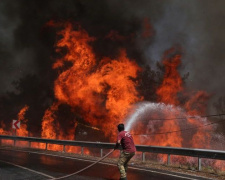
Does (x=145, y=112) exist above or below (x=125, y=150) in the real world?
above

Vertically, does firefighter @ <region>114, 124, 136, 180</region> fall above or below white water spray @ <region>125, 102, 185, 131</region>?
below

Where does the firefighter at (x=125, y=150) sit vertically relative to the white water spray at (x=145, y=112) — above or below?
below

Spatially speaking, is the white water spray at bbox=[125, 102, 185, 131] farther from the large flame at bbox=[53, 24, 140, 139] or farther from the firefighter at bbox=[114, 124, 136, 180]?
the firefighter at bbox=[114, 124, 136, 180]

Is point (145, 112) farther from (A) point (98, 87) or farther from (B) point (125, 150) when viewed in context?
(B) point (125, 150)

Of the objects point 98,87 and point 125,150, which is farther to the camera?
point 98,87

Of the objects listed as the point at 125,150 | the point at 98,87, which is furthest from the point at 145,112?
the point at 125,150

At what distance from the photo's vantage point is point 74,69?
870 inches

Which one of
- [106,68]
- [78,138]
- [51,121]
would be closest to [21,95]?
[51,121]

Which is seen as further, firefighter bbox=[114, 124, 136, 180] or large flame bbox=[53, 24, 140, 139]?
large flame bbox=[53, 24, 140, 139]

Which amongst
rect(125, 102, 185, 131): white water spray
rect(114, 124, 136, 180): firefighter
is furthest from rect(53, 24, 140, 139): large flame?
rect(114, 124, 136, 180): firefighter

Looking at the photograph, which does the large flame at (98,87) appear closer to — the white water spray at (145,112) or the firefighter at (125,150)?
the white water spray at (145,112)

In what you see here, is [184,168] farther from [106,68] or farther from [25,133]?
[25,133]

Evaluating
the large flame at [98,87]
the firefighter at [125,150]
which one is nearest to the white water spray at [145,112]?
the large flame at [98,87]

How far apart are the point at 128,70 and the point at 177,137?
20.9 feet
